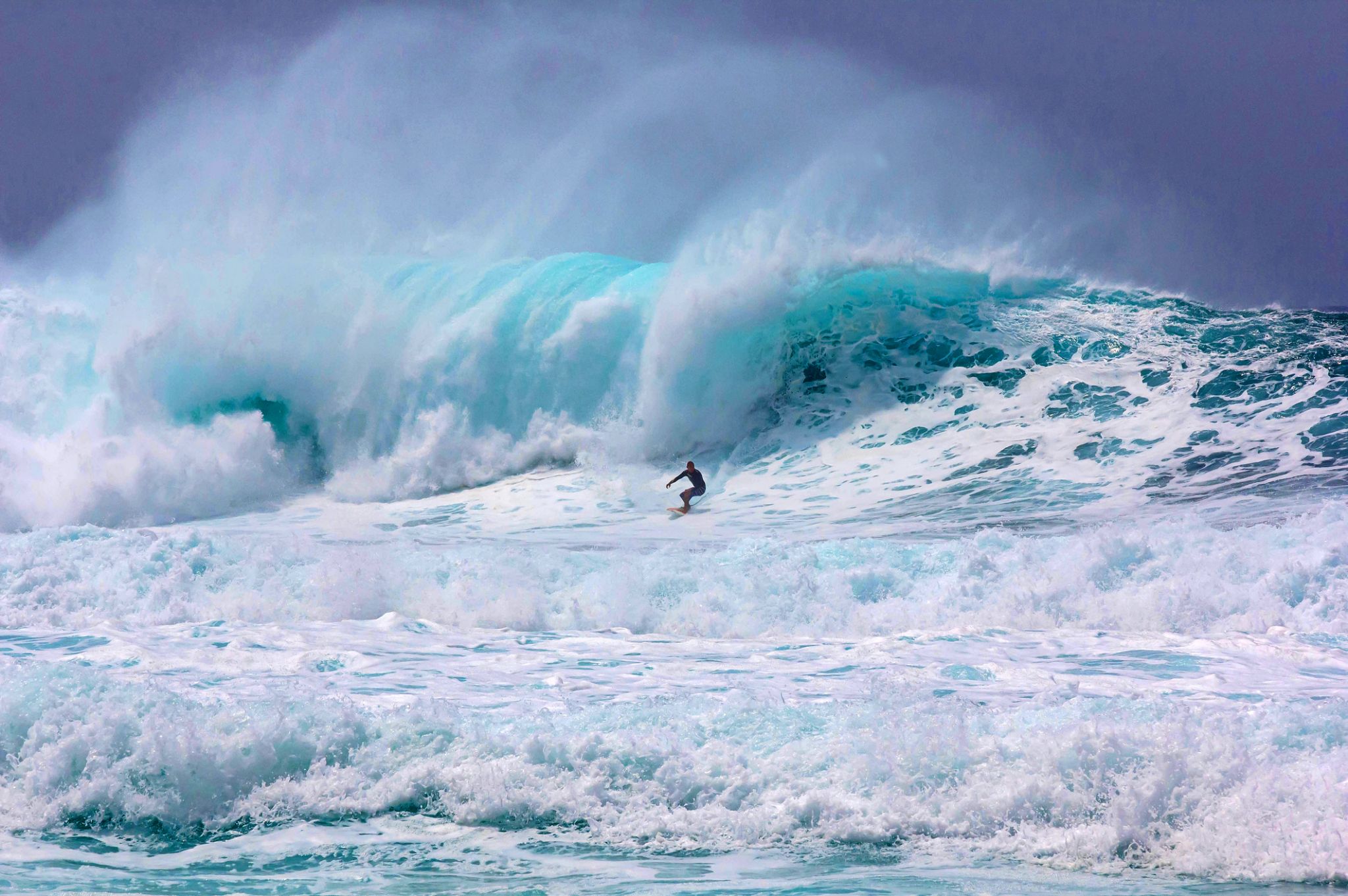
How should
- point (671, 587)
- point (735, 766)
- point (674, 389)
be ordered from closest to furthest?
1. point (735, 766)
2. point (671, 587)
3. point (674, 389)

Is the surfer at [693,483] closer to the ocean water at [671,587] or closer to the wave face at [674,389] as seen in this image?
the ocean water at [671,587]

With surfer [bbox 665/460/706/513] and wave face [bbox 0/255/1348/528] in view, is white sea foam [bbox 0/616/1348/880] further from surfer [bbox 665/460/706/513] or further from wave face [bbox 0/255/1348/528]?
surfer [bbox 665/460/706/513]

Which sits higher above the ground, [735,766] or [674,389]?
[674,389]

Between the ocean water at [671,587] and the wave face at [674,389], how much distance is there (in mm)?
74

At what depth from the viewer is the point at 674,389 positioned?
16.4 meters

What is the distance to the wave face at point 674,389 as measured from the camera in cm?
1396

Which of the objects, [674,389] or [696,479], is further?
[674,389]

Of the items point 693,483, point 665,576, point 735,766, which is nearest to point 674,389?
→ point 693,483

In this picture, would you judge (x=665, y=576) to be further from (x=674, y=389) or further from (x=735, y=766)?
(x=674, y=389)

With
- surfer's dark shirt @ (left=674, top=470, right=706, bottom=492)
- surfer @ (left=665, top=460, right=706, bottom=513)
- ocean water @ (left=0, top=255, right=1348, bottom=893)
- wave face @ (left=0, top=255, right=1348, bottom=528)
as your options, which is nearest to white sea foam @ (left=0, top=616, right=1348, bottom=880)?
ocean water @ (left=0, top=255, right=1348, bottom=893)

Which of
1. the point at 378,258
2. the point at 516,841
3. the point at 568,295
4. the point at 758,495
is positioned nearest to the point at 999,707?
the point at 516,841

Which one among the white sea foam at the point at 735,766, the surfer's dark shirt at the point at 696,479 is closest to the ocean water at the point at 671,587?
the white sea foam at the point at 735,766

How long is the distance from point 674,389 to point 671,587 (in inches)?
303

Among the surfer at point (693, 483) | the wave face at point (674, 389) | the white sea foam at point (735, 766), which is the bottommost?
the white sea foam at point (735, 766)
